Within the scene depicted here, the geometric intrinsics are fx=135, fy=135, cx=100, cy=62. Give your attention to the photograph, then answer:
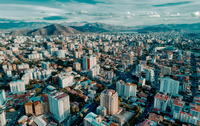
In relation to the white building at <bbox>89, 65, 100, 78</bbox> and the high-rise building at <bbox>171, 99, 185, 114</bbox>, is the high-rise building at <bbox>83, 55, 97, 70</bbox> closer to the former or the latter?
the white building at <bbox>89, 65, 100, 78</bbox>

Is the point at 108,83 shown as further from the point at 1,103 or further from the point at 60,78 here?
the point at 1,103

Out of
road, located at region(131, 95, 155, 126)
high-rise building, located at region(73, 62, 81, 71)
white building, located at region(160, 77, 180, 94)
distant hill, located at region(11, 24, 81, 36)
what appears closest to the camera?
road, located at region(131, 95, 155, 126)

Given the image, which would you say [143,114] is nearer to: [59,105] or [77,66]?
[59,105]

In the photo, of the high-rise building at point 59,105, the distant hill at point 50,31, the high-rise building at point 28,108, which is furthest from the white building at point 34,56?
the distant hill at point 50,31

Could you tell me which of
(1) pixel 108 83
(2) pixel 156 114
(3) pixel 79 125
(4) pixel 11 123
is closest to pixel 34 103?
(4) pixel 11 123

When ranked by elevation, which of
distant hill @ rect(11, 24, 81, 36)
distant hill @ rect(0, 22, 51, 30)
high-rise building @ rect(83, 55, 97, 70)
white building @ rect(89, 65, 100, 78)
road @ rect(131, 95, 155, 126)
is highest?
distant hill @ rect(0, 22, 51, 30)

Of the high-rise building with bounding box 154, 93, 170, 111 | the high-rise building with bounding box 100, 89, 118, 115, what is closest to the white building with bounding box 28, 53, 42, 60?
the high-rise building with bounding box 100, 89, 118, 115
